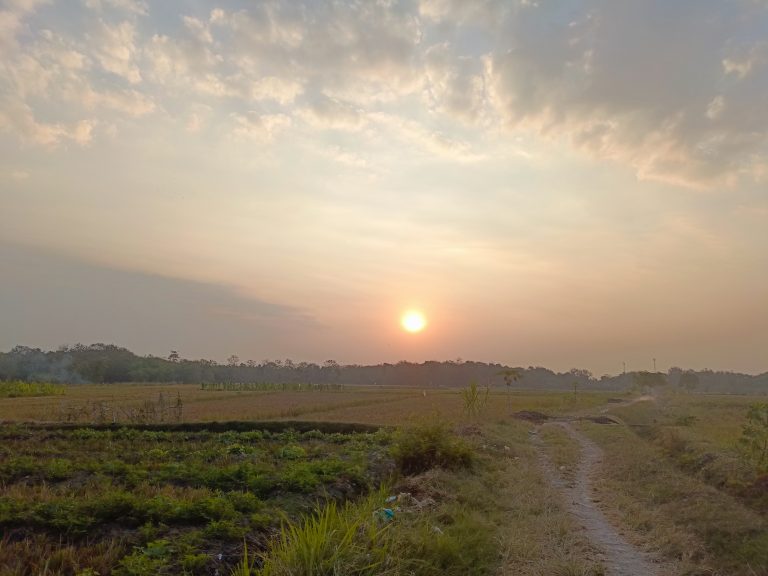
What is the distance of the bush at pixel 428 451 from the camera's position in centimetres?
1520

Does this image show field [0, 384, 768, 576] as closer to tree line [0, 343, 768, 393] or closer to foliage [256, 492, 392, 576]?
foliage [256, 492, 392, 576]

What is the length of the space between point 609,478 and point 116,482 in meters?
13.6

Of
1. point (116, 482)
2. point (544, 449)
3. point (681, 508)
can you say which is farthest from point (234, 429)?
point (681, 508)

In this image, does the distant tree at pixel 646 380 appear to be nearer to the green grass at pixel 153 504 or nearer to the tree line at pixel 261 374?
the tree line at pixel 261 374

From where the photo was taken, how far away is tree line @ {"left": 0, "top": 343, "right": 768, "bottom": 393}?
128750mm

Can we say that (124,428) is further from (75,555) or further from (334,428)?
(75,555)

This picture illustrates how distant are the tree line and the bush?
93018mm

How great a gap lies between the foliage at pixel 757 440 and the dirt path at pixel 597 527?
4455 millimetres

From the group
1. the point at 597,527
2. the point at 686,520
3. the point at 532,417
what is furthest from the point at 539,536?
the point at 532,417

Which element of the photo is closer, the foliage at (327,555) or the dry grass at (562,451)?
the foliage at (327,555)

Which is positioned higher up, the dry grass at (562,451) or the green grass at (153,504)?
the green grass at (153,504)

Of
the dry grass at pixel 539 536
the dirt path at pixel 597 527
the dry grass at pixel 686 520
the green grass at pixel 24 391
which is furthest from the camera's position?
the green grass at pixel 24 391

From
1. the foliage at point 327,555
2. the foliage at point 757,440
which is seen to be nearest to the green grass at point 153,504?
the foliage at point 327,555

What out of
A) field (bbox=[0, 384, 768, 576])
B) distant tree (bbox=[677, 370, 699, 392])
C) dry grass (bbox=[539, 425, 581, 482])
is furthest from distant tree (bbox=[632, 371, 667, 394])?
field (bbox=[0, 384, 768, 576])
